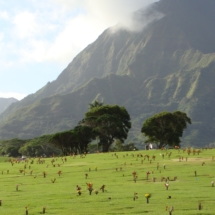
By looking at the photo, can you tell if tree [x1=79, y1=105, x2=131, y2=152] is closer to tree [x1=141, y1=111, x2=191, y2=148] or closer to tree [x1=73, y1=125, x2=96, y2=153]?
tree [x1=73, y1=125, x2=96, y2=153]

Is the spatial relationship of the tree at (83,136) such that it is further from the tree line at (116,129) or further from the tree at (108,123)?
the tree at (108,123)

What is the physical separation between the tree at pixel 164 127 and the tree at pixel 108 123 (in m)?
4.28

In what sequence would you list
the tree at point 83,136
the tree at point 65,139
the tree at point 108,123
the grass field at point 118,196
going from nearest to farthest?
the grass field at point 118,196 < the tree at point 65,139 < the tree at point 83,136 < the tree at point 108,123

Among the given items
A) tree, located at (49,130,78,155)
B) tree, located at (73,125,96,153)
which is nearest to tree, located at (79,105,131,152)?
tree, located at (73,125,96,153)

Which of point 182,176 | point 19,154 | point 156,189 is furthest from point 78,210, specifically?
point 19,154

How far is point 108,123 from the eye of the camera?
2389 inches

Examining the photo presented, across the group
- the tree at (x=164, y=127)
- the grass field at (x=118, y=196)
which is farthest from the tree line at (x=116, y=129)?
the grass field at (x=118, y=196)

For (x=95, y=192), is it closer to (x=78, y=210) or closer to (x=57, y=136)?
(x=78, y=210)

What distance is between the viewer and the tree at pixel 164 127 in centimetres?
6200

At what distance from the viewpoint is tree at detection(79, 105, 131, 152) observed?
6006cm

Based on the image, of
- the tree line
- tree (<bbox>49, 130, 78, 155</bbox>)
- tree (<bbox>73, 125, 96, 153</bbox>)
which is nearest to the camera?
tree (<bbox>49, 130, 78, 155</bbox>)

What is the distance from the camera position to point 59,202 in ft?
37.1

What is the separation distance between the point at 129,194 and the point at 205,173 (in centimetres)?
663

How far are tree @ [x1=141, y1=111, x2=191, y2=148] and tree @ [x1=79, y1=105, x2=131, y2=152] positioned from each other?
4.28m
